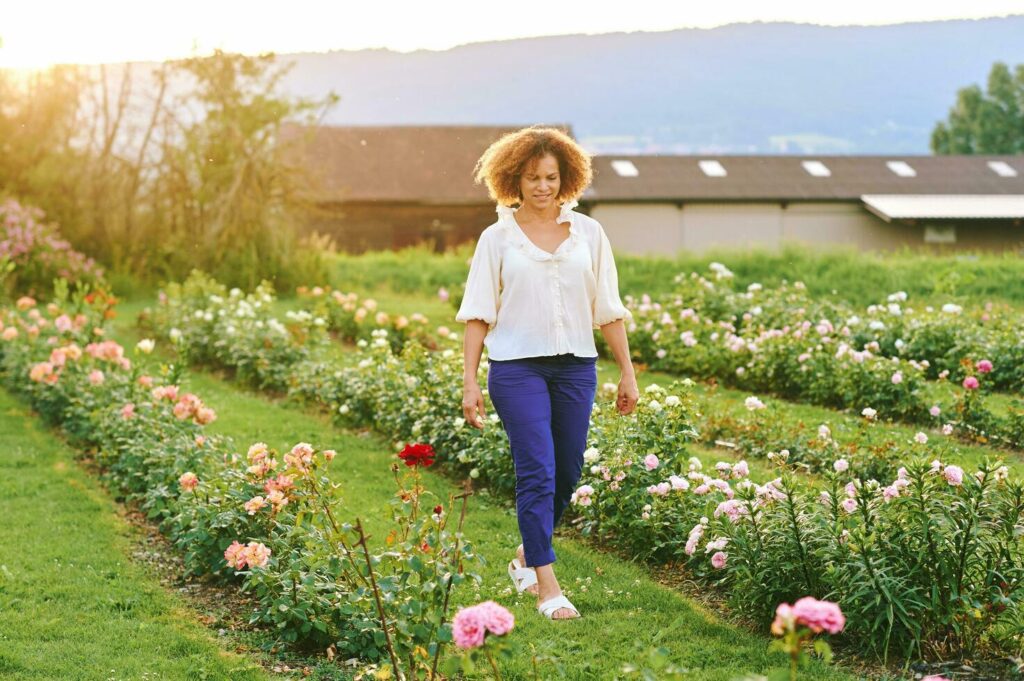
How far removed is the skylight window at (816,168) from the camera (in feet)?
103

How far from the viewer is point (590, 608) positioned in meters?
4.64

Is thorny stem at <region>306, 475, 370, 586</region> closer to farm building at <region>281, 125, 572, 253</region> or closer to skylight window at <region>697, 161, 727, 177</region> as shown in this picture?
farm building at <region>281, 125, 572, 253</region>

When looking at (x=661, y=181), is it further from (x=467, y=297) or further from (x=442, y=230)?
(x=467, y=297)

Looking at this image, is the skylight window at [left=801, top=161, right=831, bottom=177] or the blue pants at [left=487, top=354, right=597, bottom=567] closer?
the blue pants at [left=487, top=354, right=597, bottom=567]

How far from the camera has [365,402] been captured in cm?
847

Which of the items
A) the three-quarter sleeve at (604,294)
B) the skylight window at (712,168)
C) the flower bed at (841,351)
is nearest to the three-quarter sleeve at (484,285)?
the three-quarter sleeve at (604,294)

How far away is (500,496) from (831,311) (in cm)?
580

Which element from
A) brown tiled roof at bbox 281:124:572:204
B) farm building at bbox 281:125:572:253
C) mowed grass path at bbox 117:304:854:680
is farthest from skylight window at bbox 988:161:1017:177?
mowed grass path at bbox 117:304:854:680

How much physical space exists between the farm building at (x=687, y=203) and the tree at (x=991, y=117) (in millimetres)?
19950

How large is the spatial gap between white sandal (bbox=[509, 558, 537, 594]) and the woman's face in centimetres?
147

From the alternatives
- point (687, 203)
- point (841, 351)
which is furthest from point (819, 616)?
point (687, 203)

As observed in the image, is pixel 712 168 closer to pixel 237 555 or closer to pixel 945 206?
pixel 945 206

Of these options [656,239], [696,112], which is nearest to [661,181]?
[656,239]

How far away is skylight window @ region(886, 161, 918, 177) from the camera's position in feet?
107
